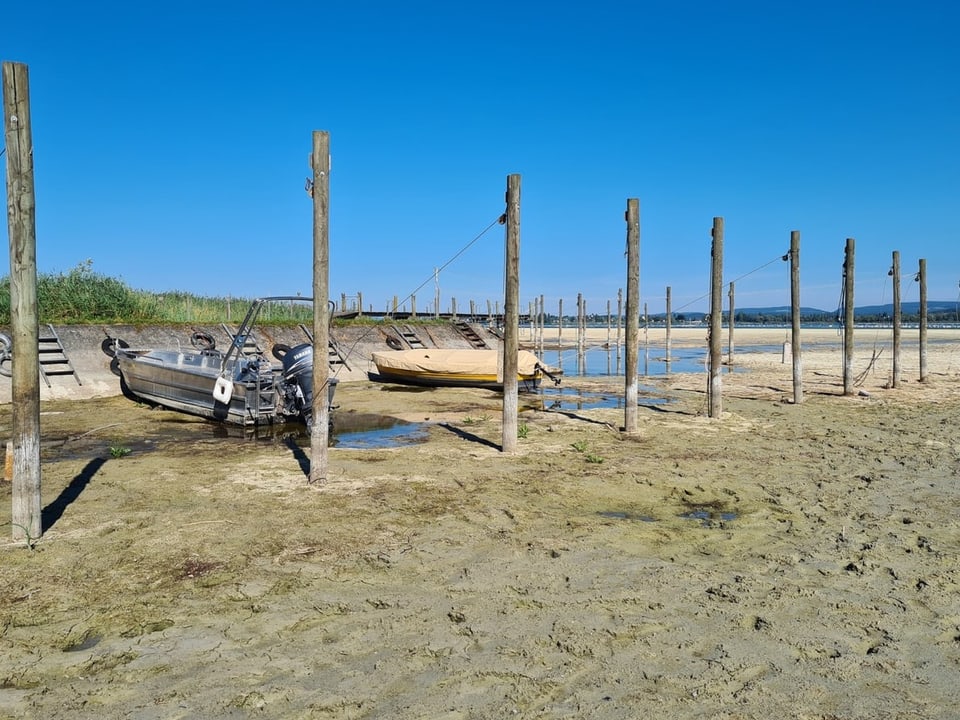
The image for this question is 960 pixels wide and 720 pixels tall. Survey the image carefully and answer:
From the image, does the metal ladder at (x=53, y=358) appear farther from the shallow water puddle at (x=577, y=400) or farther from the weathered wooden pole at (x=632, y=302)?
the weathered wooden pole at (x=632, y=302)

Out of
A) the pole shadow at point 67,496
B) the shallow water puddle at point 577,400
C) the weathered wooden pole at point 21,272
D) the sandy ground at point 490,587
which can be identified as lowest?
the sandy ground at point 490,587

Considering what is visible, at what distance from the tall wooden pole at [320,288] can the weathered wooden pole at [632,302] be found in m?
6.11

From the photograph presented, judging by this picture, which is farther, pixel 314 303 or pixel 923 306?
pixel 923 306

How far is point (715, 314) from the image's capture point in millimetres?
14234

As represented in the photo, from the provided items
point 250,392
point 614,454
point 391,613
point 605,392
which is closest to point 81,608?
point 391,613

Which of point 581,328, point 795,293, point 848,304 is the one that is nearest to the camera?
point 795,293

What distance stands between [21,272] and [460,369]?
16108 millimetres

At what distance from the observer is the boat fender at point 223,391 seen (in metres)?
13.8

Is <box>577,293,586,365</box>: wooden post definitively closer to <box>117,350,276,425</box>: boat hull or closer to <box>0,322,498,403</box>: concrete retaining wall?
<box>0,322,498,403</box>: concrete retaining wall

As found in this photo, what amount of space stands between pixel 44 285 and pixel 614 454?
21.2 m

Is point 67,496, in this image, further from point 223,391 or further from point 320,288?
point 223,391

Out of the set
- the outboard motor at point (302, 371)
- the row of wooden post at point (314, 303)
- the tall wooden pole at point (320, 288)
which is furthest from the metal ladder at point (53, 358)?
the row of wooden post at point (314, 303)

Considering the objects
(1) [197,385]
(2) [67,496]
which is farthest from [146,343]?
(2) [67,496]

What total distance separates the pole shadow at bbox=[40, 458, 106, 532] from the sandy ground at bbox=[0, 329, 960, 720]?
0.05 m
